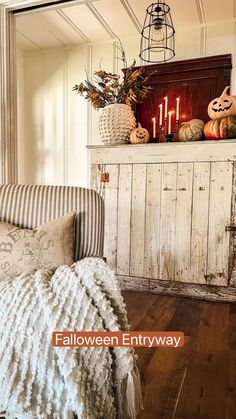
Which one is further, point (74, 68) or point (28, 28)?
point (74, 68)

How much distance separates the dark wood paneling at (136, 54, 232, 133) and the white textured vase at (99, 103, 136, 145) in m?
0.80

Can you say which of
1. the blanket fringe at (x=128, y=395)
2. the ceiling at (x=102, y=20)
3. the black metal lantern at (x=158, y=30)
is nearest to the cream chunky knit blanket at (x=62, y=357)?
the blanket fringe at (x=128, y=395)

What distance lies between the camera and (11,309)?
0.77 metres

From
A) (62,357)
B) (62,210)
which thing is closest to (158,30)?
(62,210)

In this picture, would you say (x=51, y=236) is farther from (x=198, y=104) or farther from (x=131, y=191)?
(x=198, y=104)

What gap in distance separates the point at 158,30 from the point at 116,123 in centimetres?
79

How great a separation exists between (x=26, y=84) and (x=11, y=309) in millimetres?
3362

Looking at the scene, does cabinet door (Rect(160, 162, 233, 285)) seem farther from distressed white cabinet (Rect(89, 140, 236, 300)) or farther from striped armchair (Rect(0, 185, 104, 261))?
striped armchair (Rect(0, 185, 104, 261))

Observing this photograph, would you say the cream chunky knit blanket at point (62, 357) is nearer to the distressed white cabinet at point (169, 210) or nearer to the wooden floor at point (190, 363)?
the wooden floor at point (190, 363)

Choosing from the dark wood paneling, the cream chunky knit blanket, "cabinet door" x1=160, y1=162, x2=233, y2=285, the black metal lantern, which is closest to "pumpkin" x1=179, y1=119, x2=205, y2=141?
"cabinet door" x1=160, y1=162, x2=233, y2=285

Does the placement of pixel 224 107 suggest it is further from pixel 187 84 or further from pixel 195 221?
pixel 187 84

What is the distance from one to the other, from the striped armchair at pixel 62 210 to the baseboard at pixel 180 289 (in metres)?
1.15

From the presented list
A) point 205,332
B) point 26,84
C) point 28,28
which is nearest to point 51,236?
point 205,332

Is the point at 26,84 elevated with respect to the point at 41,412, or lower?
elevated
